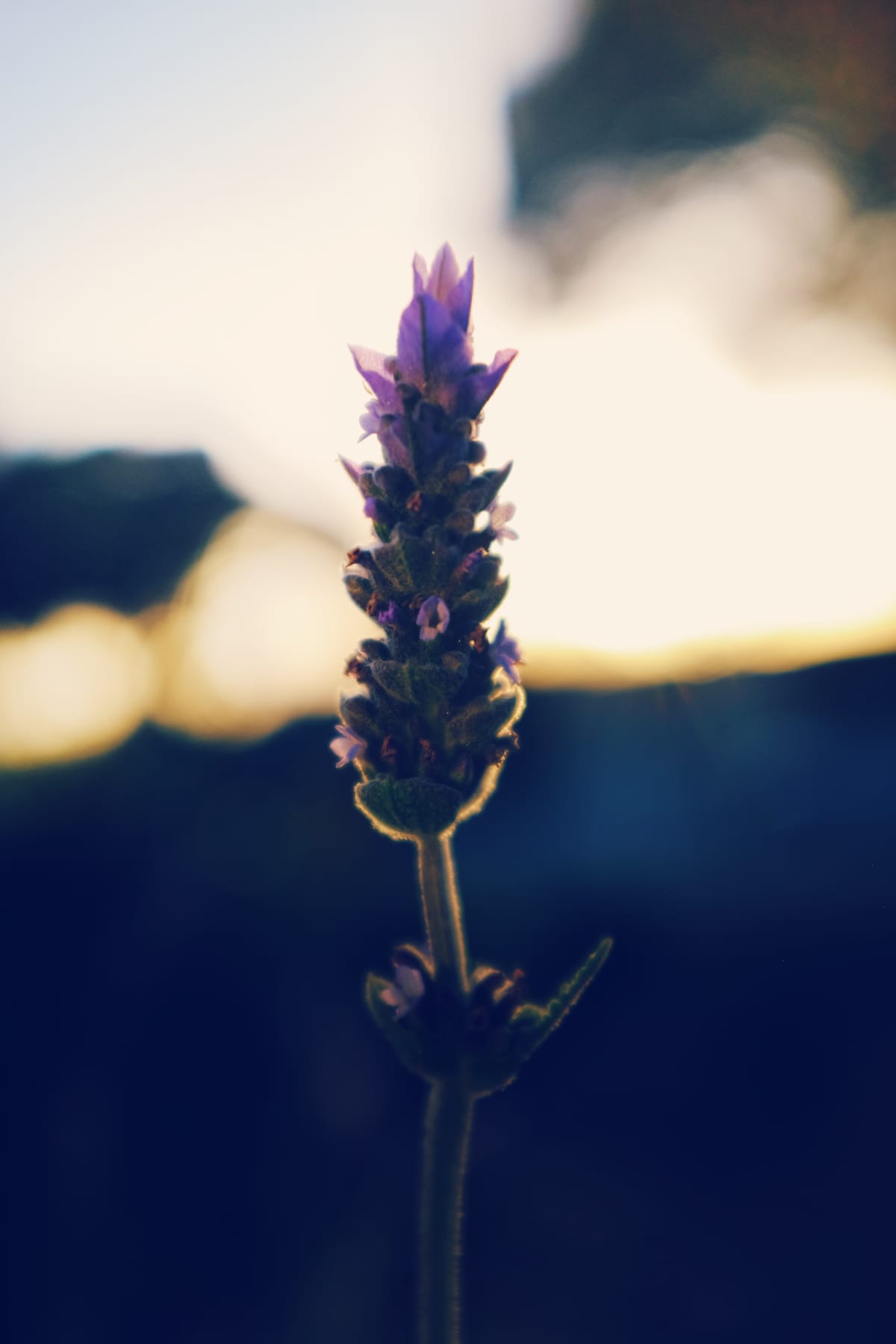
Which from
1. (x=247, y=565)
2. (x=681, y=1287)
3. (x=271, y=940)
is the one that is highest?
(x=247, y=565)

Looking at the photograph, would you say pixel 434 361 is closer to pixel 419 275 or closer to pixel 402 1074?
pixel 419 275

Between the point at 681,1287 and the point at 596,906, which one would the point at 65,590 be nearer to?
the point at 596,906

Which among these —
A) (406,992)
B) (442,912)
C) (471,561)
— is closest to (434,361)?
(471,561)

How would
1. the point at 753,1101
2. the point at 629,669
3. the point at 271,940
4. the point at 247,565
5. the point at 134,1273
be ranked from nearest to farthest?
the point at 134,1273 < the point at 753,1101 < the point at 271,940 < the point at 629,669 < the point at 247,565

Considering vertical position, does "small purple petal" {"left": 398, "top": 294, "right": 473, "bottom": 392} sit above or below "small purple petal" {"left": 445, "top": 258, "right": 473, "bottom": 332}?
below

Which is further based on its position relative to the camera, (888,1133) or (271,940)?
(271,940)

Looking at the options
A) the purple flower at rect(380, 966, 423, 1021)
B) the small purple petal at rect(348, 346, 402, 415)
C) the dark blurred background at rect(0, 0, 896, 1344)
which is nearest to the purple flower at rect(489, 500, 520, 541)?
the small purple petal at rect(348, 346, 402, 415)

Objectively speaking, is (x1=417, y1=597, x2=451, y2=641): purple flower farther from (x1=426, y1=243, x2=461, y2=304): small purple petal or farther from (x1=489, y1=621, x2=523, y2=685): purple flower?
(x1=426, y1=243, x2=461, y2=304): small purple petal

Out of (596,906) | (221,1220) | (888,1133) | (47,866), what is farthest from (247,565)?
(888,1133)
